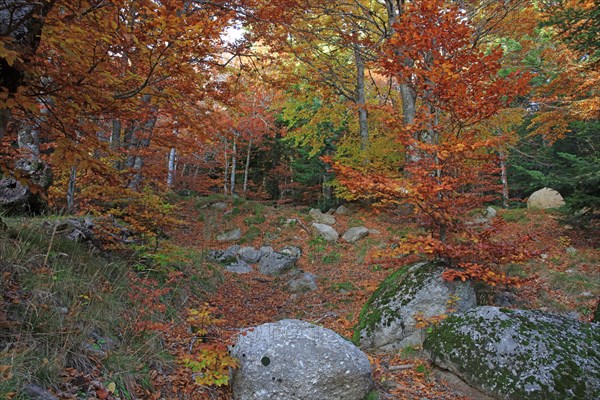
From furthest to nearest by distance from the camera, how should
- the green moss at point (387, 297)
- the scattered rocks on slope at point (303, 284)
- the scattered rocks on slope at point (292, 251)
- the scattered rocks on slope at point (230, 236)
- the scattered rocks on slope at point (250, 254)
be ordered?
the scattered rocks on slope at point (230, 236) → the scattered rocks on slope at point (292, 251) → the scattered rocks on slope at point (250, 254) → the scattered rocks on slope at point (303, 284) → the green moss at point (387, 297)

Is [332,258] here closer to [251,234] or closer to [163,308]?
[251,234]

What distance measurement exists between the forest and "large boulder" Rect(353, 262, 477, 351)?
0.05 metres

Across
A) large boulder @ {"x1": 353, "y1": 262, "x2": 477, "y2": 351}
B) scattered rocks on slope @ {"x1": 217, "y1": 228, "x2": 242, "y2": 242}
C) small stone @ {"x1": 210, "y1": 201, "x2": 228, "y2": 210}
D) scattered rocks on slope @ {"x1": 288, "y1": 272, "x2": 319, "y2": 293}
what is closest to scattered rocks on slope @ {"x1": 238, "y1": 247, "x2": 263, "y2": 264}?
scattered rocks on slope @ {"x1": 217, "y1": 228, "x2": 242, "y2": 242}

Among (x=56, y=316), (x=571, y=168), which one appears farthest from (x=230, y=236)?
(x=571, y=168)

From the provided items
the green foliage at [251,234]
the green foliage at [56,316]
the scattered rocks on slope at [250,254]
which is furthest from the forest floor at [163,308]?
the green foliage at [251,234]

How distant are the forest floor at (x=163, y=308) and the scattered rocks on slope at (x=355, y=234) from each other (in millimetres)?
1623

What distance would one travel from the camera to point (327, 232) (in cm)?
1201

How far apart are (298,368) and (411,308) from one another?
2535 millimetres

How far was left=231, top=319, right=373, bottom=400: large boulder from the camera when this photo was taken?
3.53 m

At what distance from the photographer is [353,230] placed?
1196 cm

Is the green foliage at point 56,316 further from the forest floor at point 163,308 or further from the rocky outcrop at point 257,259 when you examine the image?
the rocky outcrop at point 257,259

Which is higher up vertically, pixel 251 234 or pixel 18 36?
pixel 18 36

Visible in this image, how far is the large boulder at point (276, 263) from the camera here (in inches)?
389

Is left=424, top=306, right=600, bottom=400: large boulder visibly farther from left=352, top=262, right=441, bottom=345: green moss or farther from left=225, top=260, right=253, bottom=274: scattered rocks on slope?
left=225, top=260, right=253, bottom=274: scattered rocks on slope
